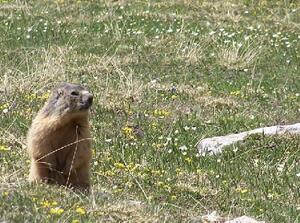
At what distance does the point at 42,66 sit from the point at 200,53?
175 inches

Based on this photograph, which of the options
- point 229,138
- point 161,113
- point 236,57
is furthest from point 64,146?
point 236,57

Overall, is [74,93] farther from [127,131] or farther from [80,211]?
[127,131]

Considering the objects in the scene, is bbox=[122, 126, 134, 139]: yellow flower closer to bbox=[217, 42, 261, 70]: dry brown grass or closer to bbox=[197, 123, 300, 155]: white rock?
bbox=[197, 123, 300, 155]: white rock

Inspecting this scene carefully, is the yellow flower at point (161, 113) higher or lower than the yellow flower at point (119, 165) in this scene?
lower

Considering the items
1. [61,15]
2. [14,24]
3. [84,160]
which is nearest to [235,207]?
[84,160]

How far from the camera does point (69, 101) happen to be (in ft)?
28.6

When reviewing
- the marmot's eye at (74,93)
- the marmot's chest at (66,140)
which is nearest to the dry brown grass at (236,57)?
the marmot's eye at (74,93)

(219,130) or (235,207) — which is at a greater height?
(235,207)

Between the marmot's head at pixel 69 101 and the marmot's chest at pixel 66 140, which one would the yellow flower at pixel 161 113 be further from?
the marmot's chest at pixel 66 140

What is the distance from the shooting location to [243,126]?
13352 mm

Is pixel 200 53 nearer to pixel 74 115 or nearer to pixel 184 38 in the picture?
pixel 184 38

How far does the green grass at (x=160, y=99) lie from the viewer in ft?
29.4

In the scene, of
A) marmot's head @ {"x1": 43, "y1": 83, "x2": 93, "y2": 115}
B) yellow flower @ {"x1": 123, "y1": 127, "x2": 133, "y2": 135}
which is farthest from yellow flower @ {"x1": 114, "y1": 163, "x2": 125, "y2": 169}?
yellow flower @ {"x1": 123, "y1": 127, "x2": 133, "y2": 135}

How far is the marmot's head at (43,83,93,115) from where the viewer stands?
8602 mm
